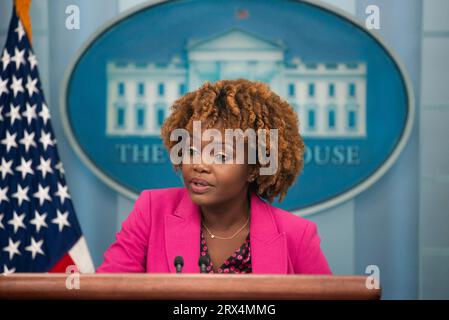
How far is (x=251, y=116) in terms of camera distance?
1.53 metres

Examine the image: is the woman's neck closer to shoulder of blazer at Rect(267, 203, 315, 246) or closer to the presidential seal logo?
shoulder of blazer at Rect(267, 203, 315, 246)

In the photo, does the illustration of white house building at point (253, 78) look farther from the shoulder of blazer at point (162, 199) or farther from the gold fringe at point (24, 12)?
the shoulder of blazer at point (162, 199)

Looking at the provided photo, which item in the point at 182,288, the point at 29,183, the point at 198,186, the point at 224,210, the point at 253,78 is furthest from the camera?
the point at 253,78

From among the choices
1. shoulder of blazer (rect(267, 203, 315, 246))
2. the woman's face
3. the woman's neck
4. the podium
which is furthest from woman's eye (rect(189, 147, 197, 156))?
the podium

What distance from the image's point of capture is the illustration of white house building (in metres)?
2.87

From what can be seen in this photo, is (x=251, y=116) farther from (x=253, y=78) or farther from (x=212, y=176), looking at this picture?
(x=253, y=78)

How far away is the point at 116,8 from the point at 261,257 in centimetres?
169

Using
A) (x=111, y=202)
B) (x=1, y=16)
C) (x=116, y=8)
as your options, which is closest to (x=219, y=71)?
(x=116, y=8)

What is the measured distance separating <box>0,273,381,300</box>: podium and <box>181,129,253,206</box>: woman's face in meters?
0.52

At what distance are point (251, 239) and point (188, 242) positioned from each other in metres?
0.15

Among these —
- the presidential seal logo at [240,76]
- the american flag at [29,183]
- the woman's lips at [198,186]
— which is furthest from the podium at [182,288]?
the presidential seal logo at [240,76]

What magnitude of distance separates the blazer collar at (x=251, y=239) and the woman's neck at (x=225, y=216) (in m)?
0.03

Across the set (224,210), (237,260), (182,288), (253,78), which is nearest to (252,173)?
(224,210)

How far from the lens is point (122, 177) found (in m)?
2.91
